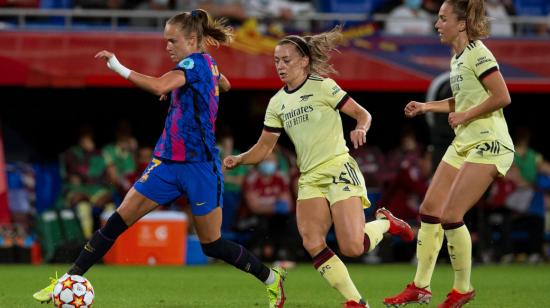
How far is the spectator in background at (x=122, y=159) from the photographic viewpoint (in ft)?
51.1

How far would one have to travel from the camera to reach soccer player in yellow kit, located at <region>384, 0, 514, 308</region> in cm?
801

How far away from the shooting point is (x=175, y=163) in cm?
809

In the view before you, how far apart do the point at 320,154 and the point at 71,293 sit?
6.68 ft

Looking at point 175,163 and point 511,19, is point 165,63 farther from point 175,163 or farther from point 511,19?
point 175,163

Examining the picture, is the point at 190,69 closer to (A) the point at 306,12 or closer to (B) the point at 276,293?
(B) the point at 276,293

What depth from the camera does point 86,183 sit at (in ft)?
50.8

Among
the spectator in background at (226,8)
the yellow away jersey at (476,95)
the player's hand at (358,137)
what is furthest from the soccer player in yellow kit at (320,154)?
the spectator in background at (226,8)

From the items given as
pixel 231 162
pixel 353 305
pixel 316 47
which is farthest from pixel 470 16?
pixel 353 305

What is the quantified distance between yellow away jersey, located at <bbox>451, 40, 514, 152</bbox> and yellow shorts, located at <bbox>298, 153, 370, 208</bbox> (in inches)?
34.6

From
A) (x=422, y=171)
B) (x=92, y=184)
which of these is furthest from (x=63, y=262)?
(x=422, y=171)

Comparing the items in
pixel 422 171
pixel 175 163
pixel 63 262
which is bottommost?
pixel 63 262

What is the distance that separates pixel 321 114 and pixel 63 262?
7.56 metres

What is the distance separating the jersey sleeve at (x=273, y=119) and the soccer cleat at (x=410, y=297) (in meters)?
1.55

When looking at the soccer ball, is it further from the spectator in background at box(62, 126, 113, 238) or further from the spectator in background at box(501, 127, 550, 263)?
the spectator in background at box(501, 127, 550, 263)
